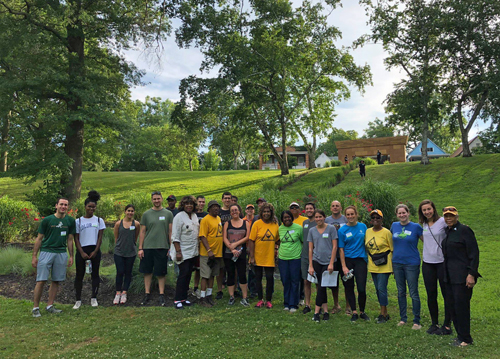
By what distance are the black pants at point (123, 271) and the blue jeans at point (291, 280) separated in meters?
2.81

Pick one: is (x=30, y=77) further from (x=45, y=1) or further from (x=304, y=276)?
(x=304, y=276)

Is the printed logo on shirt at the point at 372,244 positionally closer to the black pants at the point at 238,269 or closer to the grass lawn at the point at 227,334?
the grass lawn at the point at 227,334

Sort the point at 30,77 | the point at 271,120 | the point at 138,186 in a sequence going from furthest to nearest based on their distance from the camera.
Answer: the point at 271,120, the point at 138,186, the point at 30,77

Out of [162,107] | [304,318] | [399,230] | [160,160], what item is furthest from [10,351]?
[162,107]

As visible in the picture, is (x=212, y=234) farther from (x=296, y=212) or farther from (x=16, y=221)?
(x=16, y=221)

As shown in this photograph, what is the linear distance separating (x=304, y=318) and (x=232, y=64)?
1925cm

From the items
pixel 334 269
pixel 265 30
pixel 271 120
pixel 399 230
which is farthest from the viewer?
pixel 271 120

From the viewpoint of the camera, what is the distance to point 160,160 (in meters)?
62.9

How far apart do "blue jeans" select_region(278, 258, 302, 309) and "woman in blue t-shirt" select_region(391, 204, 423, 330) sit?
60.1 inches

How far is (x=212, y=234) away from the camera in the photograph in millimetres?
6137

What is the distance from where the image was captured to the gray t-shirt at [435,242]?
4.68 m

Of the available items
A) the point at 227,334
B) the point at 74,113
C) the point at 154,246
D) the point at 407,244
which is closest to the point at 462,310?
the point at 407,244

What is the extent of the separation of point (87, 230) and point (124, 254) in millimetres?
769

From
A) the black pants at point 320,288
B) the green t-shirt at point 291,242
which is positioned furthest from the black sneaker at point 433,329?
the green t-shirt at point 291,242
